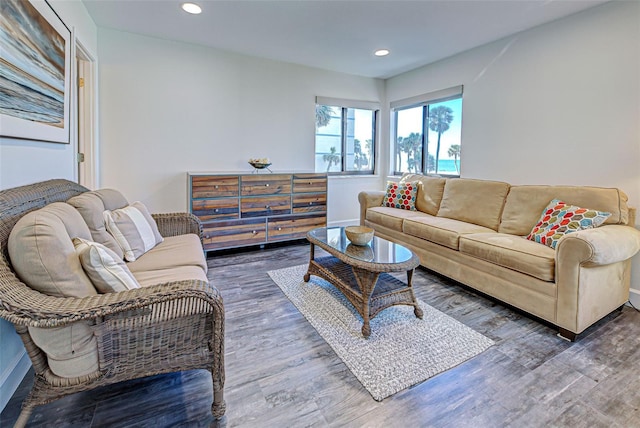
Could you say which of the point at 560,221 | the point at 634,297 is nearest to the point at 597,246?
the point at 560,221

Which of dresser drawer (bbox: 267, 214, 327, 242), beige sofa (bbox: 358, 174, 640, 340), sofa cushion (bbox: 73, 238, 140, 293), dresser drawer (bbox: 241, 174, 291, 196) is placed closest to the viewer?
sofa cushion (bbox: 73, 238, 140, 293)

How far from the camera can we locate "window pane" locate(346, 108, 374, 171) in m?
5.16

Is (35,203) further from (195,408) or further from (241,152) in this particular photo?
(241,152)

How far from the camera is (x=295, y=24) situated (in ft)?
10.3

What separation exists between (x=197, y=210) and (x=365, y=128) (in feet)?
9.99

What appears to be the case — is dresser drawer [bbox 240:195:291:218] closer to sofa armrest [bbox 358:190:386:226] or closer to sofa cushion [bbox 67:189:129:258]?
sofa armrest [bbox 358:190:386:226]

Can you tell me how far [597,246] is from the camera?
1923mm

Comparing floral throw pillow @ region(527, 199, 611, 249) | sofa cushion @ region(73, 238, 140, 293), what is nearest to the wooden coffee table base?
floral throw pillow @ region(527, 199, 611, 249)

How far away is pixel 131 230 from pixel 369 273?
1596 millimetres

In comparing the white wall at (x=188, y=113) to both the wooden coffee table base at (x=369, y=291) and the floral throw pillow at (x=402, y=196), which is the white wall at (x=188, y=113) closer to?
the floral throw pillow at (x=402, y=196)

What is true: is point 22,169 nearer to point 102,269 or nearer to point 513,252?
point 102,269

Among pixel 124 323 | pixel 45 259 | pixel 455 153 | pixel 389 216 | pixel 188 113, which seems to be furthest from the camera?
pixel 455 153

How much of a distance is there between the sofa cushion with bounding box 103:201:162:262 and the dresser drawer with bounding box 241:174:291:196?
56.0 inches

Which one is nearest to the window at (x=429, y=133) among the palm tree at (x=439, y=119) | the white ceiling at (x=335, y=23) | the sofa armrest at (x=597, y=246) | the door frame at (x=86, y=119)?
the palm tree at (x=439, y=119)
